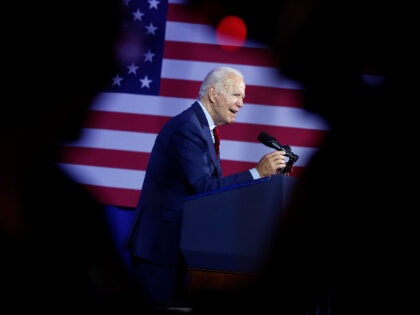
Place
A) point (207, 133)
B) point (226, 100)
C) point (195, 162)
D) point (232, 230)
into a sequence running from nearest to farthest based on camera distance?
point (232, 230) → point (195, 162) → point (207, 133) → point (226, 100)

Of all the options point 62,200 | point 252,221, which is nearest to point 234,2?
point 62,200

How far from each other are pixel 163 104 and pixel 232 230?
64.9 inches

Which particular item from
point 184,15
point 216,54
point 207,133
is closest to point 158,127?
point 216,54

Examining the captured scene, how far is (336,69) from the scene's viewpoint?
252 cm

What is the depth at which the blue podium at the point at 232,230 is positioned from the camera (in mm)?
986

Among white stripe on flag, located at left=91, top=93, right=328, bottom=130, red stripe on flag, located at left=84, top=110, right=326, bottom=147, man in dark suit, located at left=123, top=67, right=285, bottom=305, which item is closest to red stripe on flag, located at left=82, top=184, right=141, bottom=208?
red stripe on flag, located at left=84, top=110, right=326, bottom=147

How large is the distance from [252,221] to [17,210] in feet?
5.61

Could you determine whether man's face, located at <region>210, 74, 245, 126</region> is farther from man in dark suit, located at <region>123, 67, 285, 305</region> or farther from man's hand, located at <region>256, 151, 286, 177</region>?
man's hand, located at <region>256, 151, 286, 177</region>

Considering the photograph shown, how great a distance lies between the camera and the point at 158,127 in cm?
254

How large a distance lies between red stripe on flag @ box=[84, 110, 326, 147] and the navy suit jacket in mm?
922

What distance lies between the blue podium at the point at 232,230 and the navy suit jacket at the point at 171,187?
13.1 inches

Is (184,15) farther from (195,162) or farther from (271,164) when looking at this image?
(271,164)

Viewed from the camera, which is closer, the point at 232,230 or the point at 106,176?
the point at 232,230

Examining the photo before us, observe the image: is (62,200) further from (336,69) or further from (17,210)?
(336,69)
